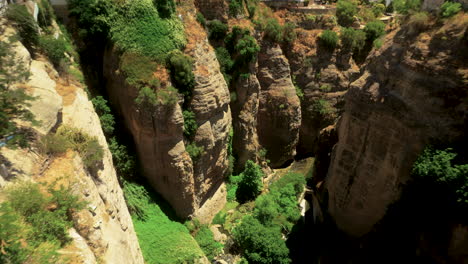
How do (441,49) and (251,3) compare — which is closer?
(441,49)

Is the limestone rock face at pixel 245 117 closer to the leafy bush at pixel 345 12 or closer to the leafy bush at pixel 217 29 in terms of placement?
the leafy bush at pixel 217 29

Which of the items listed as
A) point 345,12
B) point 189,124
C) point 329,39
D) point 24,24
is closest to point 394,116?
point 189,124

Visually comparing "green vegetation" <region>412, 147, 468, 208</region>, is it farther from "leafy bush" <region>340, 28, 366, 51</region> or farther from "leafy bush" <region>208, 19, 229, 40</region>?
"leafy bush" <region>340, 28, 366, 51</region>

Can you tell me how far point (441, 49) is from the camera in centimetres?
1323

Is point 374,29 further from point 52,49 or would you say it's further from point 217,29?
point 52,49

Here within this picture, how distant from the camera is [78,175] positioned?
40.6 feet

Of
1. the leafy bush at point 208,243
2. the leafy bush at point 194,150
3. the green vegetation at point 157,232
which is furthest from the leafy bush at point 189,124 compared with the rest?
the leafy bush at point 208,243

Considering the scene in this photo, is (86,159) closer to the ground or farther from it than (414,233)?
farther from it

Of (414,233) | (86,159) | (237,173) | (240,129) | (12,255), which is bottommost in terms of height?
(237,173)

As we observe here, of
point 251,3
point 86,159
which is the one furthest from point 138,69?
point 251,3

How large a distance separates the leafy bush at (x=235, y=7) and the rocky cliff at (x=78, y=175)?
57.3 feet

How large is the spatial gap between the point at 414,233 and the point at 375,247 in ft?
9.26

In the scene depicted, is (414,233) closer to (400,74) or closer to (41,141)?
(400,74)

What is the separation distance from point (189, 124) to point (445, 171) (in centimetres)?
1610
